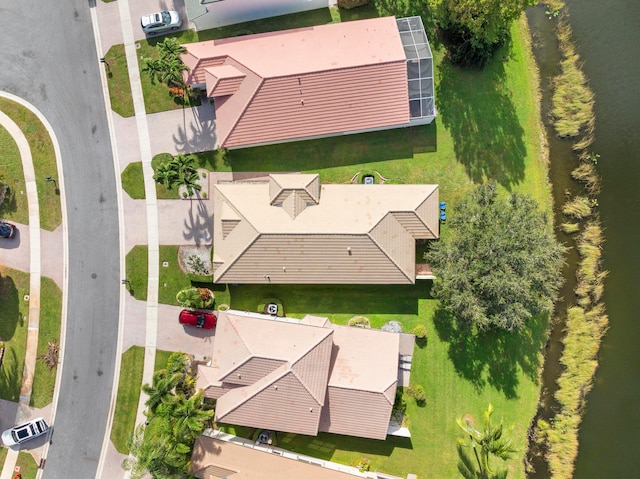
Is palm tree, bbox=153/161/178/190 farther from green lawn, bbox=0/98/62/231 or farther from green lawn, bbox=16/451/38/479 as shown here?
green lawn, bbox=16/451/38/479

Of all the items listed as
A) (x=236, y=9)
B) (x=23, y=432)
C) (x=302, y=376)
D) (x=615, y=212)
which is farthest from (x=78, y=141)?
(x=615, y=212)

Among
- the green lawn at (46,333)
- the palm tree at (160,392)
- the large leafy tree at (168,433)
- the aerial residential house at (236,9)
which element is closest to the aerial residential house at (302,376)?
the large leafy tree at (168,433)

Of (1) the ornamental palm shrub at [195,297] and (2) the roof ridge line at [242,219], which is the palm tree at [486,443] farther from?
(1) the ornamental palm shrub at [195,297]

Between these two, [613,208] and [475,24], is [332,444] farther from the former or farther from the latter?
[475,24]

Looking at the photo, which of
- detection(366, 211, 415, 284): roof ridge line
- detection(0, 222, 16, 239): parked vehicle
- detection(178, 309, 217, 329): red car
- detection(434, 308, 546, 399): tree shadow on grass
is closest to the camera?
detection(366, 211, 415, 284): roof ridge line

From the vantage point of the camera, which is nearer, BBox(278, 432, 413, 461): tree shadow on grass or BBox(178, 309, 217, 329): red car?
BBox(178, 309, 217, 329): red car

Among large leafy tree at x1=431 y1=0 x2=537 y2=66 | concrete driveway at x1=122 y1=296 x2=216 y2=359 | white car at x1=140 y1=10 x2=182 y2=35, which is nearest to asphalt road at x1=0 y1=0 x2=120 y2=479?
concrete driveway at x1=122 y1=296 x2=216 y2=359

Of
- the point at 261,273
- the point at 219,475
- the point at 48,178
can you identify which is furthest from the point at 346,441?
the point at 48,178
